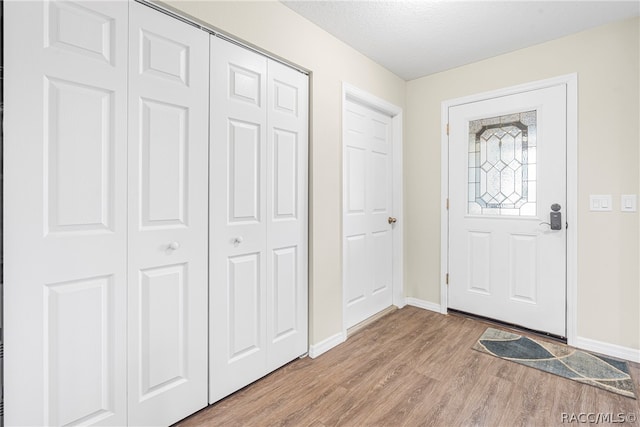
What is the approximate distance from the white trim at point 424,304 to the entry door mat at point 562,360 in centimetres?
57

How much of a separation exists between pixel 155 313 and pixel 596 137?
10.2ft

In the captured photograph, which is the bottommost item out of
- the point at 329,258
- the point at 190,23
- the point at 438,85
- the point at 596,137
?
the point at 329,258

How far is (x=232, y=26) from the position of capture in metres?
1.75

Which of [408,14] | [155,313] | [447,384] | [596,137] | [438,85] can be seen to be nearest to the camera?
[155,313]

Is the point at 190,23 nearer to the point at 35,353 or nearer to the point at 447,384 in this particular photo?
the point at 35,353

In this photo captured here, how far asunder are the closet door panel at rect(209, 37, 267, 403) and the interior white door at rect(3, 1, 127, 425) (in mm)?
450

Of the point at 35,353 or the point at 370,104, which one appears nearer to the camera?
the point at 35,353

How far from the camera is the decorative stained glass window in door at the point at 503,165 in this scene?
8.61ft

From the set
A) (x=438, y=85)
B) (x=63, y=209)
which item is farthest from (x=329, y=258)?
(x=438, y=85)

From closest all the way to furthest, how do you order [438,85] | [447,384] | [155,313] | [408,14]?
[155,313] → [447,384] → [408,14] → [438,85]

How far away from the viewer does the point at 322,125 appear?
7.62 feet

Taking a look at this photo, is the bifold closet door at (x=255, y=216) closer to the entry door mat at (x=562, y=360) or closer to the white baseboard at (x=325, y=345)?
the white baseboard at (x=325, y=345)

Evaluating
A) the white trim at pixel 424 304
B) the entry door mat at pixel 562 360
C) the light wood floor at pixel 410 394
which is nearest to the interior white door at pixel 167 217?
the light wood floor at pixel 410 394

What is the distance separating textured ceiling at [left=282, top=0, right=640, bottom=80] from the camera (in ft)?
6.67
